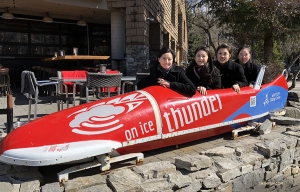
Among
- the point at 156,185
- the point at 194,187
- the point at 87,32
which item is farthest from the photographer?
the point at 87,32

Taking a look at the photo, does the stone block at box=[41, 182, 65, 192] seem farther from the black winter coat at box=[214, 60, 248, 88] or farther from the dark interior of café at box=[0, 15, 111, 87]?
the dark interior of café at box=[0, 15, 111, 87]

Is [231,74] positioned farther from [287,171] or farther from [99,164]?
[99,164]

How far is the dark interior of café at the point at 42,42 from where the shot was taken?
11164 millimetres

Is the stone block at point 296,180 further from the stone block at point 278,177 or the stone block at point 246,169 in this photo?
the stone block at point 246,169

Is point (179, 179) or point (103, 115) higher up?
point (103, 115)

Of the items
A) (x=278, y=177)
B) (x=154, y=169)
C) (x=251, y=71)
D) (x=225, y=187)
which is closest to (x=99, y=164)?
(x=154, y=169)

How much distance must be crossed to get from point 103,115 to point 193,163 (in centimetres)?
107

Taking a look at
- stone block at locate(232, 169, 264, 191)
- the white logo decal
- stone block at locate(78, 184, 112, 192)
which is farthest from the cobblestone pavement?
stone block at locate(232, 169, 264, 191)

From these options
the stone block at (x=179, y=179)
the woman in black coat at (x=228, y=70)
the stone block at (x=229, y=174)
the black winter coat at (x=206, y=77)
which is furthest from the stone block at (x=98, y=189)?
the woman in black coat at (x=228, y=70)

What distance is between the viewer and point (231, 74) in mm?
4723

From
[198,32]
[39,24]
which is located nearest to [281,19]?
[39,24]

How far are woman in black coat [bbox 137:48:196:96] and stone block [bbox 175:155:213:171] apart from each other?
0.87 meters

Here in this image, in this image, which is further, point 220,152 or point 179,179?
point 220,152

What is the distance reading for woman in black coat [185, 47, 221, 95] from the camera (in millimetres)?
4113
